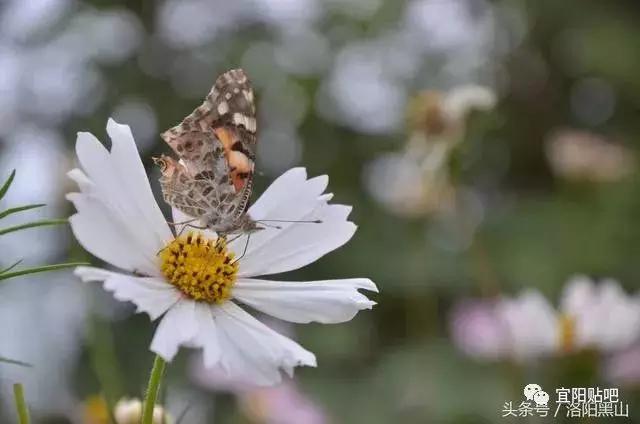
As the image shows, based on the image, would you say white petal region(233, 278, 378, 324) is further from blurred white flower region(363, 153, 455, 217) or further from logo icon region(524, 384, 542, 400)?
blurred white flower region(363, 153, 455, 217)

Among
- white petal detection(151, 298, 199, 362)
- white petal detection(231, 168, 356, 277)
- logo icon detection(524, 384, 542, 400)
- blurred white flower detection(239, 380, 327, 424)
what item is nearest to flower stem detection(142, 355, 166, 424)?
white petal detection(151, 298, 199, 362)

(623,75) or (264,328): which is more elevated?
(623,75)

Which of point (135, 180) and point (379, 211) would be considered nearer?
point (135, 180)

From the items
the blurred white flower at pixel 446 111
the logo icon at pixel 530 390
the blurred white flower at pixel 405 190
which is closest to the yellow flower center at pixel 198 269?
the logo icon at pixel 530 390

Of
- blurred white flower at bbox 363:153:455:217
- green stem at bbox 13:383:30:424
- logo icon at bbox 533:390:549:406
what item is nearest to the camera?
green stem at bbox 13:383:30:424

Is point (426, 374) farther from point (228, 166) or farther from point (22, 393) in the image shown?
point (22, 393)

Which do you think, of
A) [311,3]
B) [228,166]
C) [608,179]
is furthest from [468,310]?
[311,3]

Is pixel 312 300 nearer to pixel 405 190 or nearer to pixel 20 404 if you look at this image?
pixel 20 404
